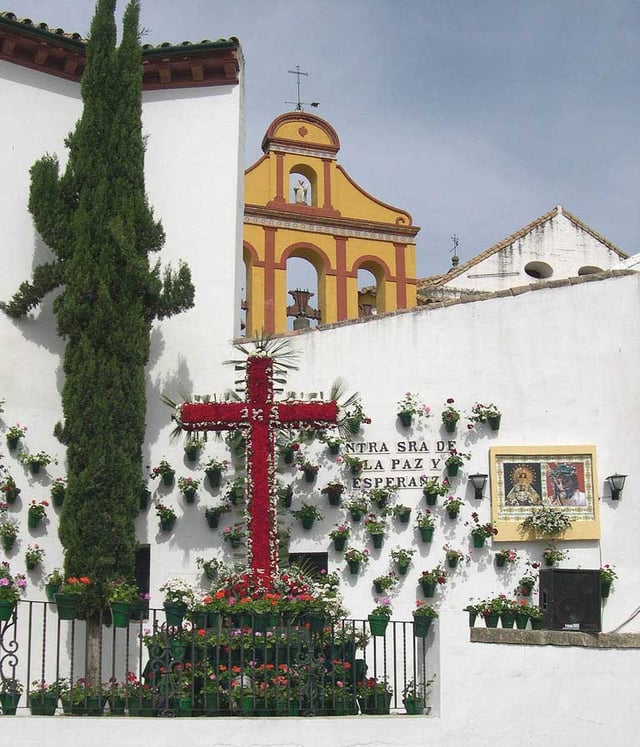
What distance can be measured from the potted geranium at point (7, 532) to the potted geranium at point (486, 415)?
557 centimetres

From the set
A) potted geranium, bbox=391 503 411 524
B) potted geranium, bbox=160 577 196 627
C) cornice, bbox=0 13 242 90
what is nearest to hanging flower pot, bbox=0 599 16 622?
potted geranium, bbox=160 577 196 627

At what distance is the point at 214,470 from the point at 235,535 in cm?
83

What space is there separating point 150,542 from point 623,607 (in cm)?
568

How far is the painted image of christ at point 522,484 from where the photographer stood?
1278 cm

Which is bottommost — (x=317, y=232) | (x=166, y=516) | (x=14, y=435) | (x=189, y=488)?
(x=166, y=516)

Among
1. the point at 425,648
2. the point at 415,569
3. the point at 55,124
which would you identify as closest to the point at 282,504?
the point at 415,569

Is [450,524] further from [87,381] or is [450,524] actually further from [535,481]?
[87,381]

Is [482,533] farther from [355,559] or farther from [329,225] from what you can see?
[329,225]

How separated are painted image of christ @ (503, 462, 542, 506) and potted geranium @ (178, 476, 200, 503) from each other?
3.74 metres

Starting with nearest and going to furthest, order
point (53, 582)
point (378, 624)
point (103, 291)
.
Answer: point (378, 624) < point (103, 291) < point (53, 582)

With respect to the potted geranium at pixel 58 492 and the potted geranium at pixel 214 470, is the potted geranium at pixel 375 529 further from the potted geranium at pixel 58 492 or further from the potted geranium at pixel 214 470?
the potted geranium at pixel 58 492

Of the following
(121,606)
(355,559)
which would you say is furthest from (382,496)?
(121,606)

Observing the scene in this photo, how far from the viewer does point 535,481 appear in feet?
42.2

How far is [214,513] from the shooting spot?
12.8 meters
